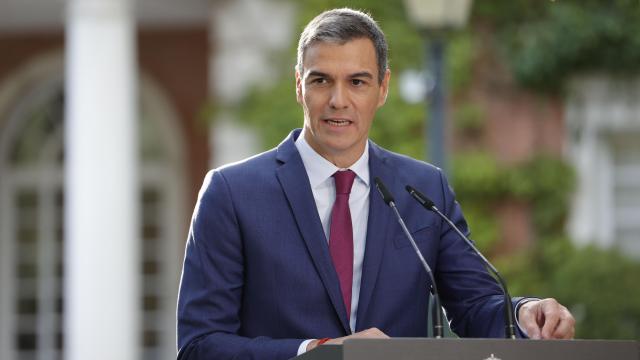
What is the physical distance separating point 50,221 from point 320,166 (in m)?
10.3

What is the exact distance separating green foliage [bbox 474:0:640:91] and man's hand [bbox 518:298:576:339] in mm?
7361

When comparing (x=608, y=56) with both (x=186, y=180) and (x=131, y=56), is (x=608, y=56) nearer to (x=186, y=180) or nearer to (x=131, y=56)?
(x=131, y=56)

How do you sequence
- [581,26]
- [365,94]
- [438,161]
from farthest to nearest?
1. [581,26]
2. [438,161]
3. [365,94]

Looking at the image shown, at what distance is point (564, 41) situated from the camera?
33.5 feet

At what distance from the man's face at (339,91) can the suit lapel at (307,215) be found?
3.4 inches

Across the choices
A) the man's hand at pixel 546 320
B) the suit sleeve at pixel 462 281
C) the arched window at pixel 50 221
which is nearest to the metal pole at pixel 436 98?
the suit sleeve at pixel 462 281

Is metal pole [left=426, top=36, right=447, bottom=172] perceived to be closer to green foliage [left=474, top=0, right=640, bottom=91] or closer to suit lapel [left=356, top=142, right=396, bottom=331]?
green foliage [left=474, top=0, right=640, bottom=91]

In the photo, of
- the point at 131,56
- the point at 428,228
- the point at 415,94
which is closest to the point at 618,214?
the point at 415,94

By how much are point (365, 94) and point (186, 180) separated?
33.0ft

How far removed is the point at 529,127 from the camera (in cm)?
1069

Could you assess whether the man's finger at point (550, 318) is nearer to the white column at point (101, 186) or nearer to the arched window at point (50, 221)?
the white column at point (101, 186)

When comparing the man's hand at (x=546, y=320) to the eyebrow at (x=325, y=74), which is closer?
the man's hand at (x=546, y=320)

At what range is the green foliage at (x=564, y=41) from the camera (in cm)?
1005

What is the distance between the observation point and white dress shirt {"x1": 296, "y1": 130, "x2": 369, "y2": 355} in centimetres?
278
